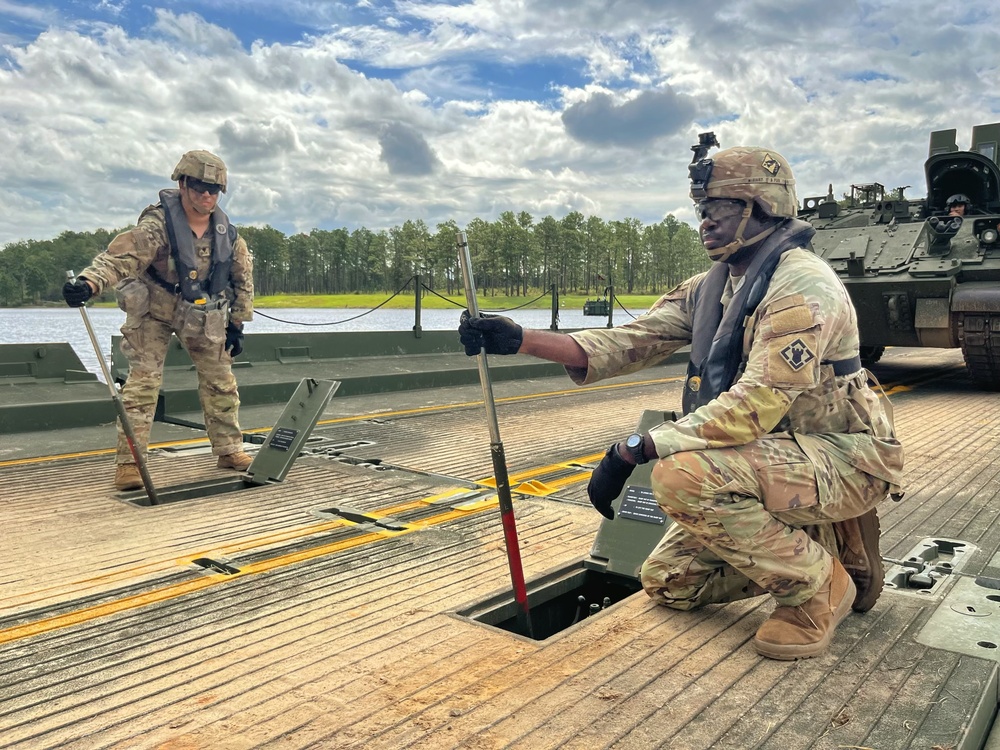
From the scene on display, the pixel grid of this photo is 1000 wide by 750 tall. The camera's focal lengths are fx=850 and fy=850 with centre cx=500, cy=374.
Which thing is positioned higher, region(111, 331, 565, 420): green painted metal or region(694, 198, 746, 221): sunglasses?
region(694, 198, 746, 221): sunglasses

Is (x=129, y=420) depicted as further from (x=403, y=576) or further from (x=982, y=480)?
(x=982, y=480)

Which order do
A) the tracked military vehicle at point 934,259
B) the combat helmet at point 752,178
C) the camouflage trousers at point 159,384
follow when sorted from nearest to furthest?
the combat helmet at point 752,178 → the camouflage trousers at point 159,384 → the tracked military vehicle at point 934,259

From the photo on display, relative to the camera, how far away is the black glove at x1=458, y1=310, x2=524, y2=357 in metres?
3.34

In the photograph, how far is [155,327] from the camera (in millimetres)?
6074

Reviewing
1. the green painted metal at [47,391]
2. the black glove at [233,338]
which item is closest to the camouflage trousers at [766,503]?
the black glove at [233,338]

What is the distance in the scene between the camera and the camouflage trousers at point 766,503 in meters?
2.98

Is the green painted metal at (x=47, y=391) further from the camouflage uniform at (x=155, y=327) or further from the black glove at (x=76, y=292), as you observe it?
the black glove at (x=76, y=292)

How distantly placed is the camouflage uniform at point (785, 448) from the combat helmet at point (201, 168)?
13.5 ft

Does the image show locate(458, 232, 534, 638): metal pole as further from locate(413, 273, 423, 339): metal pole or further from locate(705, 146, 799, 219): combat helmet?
locate(413, 273, 423, 339): metal pole

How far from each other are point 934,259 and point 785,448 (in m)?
10.0

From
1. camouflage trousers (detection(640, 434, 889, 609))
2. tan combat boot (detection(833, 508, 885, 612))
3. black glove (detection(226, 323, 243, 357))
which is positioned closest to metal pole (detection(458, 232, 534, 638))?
camouflage trousers (detection(640, 434, 889, 609))

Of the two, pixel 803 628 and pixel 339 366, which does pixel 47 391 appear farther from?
pixel 803 628

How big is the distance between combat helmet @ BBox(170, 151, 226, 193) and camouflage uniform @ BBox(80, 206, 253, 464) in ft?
1.16

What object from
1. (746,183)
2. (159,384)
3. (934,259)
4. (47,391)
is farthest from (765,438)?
(934,259)
